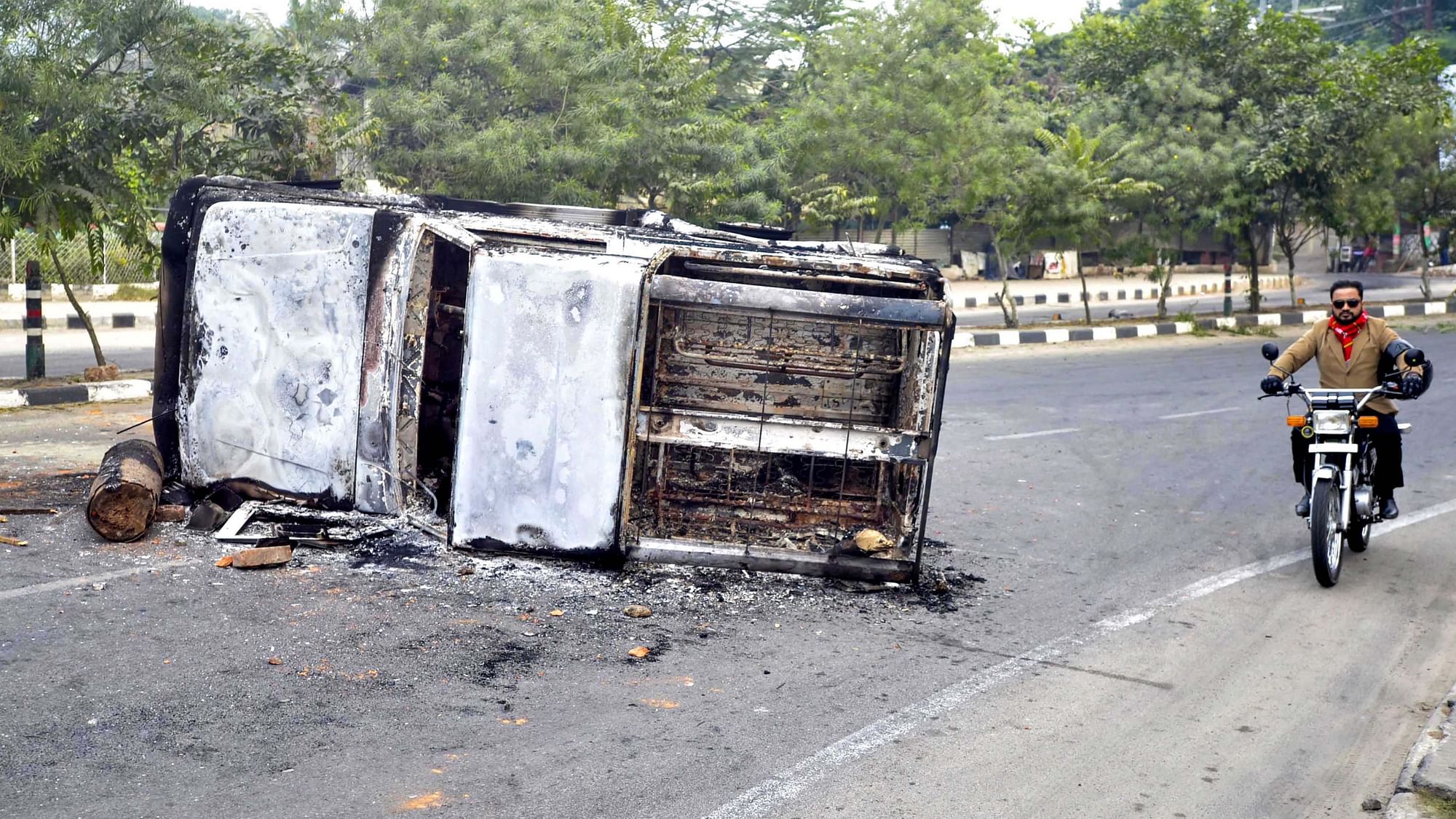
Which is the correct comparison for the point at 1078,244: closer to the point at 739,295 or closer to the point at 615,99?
the point at 615,99

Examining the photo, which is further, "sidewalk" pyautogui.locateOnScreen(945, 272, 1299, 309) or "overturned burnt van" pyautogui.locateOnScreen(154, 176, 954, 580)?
"sidewalk" pyautogui.locateOnScreen(945, 272, 1299, 309)

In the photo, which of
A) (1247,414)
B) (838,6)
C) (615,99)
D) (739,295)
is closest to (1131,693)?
(739,295)

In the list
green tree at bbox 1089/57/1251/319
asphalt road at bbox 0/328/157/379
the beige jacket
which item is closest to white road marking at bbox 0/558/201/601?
the beige jacket

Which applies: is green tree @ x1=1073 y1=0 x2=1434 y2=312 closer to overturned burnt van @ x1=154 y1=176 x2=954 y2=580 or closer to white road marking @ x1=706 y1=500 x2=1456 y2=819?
overturned burnt van @ x1=154 y1=176 x2=954 y2=580

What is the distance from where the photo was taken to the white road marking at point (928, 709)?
4027 mm

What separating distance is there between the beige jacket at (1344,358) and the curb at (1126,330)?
10112 mm

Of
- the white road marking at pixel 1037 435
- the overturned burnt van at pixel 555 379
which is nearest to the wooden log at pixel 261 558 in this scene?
the overturned burnt van at pixel 555 379

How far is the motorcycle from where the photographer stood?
6852 mm

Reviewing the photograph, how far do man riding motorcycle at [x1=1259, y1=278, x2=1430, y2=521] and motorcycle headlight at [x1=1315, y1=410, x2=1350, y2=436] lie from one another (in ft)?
0.98

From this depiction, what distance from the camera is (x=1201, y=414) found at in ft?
45.0

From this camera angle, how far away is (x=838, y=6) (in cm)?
4075

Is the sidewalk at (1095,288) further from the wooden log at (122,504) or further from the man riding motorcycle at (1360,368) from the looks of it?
the wooden log at (122,504)

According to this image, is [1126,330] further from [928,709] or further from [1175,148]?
[928,709]

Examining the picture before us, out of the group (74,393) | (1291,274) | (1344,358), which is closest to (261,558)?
(1344,358)
